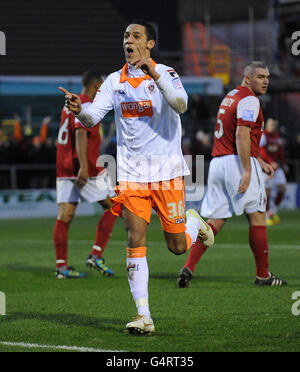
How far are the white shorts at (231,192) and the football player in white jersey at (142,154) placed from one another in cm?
251

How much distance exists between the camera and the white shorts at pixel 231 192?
30.8 feet

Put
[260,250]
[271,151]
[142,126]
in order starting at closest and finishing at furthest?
[142,126] → [260,250] → [271,151]

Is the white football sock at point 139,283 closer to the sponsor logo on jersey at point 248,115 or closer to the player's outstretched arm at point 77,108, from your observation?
the player's outstretched arm at point 77,108

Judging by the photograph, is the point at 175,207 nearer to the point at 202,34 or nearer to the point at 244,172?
the point at 244,172

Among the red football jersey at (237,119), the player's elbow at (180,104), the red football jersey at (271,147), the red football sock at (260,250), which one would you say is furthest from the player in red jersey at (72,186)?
the red football jersey at (271,147)

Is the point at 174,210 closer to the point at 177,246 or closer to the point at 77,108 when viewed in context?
the point at 177,246

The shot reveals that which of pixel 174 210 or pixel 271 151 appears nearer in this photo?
pixel 174 210

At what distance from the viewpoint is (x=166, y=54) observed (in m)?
37.2

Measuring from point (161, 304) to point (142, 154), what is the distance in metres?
1.83

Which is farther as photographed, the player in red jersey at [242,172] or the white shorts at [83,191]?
A: the white shorts at [83,191]

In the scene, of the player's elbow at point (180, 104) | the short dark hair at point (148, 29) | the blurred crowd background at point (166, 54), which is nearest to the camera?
the player's elbow at point (180, 104)

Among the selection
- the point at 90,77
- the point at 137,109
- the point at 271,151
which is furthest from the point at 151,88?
the point at 271,151

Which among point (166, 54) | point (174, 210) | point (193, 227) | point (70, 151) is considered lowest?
point (193, 227)
